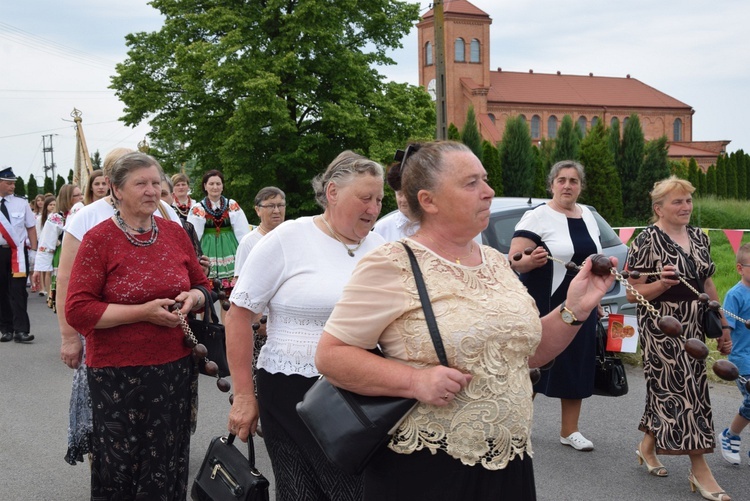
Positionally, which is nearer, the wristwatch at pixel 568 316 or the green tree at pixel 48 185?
the wristwatch at pixel 568 316

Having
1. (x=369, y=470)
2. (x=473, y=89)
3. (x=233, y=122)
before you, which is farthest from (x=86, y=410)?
(x=473, y=89)

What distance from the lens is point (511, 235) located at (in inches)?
339

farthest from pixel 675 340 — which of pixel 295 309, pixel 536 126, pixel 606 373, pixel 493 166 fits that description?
pixel 536 126

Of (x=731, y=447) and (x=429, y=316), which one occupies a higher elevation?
(x=429, y=316)

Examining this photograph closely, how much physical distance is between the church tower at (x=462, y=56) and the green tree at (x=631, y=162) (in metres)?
44.1

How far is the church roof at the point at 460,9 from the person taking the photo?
270 feet

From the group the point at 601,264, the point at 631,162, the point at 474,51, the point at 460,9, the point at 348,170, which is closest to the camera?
the point at 601,264

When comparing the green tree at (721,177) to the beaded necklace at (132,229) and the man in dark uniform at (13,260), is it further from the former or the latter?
the beaded necklace at (132,229)

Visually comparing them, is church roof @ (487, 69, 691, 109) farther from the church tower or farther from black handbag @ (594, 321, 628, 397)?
black handbag @ (594, 321, 628, 397)

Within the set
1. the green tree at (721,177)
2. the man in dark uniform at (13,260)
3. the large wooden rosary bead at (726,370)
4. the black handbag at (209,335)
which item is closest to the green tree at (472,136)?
the green tree at (721,177)

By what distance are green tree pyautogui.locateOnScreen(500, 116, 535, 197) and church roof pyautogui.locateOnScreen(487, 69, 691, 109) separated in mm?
48489

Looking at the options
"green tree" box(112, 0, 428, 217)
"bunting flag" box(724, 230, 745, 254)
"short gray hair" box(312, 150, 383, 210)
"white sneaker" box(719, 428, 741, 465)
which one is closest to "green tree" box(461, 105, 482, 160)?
"green tree" box(112, 0, 428, 217)

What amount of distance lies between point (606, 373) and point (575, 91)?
9778cm

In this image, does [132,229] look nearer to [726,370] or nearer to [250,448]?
[250,448]
